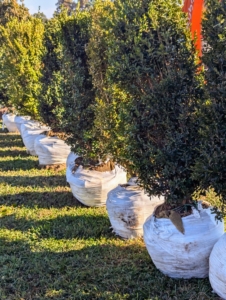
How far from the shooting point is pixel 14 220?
485 centimetres

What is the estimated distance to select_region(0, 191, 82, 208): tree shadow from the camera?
5.37 meters

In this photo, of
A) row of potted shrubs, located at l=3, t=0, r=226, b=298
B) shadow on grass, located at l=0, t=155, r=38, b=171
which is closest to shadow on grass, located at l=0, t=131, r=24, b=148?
shadow on grass, located at l=0, t=155, r=38, b=171

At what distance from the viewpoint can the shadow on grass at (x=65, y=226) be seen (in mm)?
4266

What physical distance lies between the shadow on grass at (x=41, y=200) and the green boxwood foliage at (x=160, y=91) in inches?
92.4

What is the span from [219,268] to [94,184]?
2500 millimetres

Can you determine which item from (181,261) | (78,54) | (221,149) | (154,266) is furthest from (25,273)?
(78,54)

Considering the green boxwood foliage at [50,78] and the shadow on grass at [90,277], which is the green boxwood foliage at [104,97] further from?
the green boxwood foliage at [50,78]

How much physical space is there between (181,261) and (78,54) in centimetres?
340

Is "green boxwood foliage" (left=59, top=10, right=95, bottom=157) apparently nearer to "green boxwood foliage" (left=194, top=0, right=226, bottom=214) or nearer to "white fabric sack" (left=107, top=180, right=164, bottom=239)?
"white fabric sack" (left=107, top=180, right=164, bottom=239)

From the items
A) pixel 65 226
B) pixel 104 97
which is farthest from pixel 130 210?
pixel 104 97

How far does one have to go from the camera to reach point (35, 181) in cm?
660

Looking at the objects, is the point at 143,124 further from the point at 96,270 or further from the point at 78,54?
the point at 78,54

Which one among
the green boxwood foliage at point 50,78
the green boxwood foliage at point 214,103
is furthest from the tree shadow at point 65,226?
the green boxwood foliage at point 50,78

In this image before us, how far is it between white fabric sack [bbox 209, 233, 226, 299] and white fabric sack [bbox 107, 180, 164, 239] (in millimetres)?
1194
